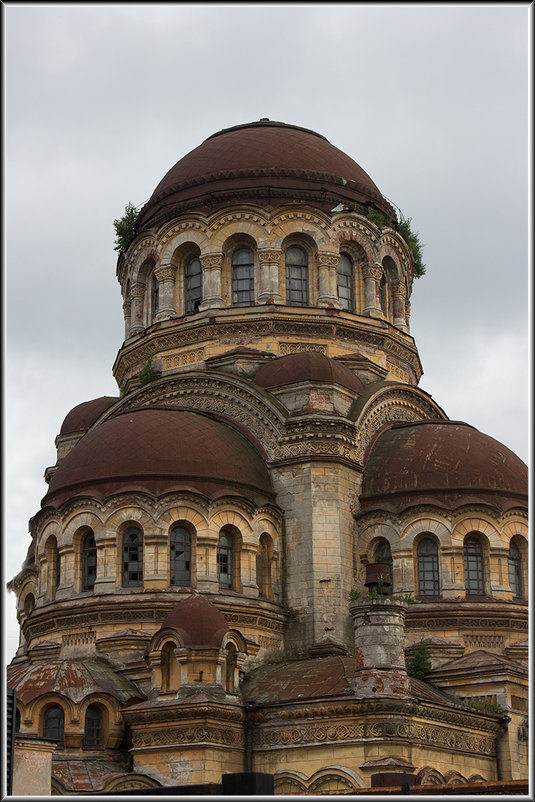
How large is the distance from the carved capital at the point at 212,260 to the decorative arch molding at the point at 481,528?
9375mm

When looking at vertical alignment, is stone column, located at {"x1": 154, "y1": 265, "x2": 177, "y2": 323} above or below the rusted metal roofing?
above

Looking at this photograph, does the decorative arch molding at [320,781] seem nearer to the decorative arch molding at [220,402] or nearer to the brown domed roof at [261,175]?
the decorative arch molding at [220,402]

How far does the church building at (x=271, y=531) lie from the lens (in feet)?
72.0

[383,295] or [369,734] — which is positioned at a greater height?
[383,295]

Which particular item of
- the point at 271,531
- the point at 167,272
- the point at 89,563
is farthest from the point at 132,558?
the point at 167,272

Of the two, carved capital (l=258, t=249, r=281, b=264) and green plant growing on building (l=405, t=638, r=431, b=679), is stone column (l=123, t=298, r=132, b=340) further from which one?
green plant growing on building (l=405, t=638, r=431, b=679)

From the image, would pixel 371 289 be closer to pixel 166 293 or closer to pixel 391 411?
pixel 391 411

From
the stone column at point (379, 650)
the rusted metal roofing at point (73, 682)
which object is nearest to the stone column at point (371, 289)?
the stone column at point (379, 650)

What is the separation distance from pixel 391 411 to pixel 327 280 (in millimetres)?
3788

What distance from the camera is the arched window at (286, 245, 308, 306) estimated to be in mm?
31656

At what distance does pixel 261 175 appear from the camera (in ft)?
106

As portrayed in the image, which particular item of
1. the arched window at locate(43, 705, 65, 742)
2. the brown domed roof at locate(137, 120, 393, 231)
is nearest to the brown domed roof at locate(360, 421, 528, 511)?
the brown domed roof at locate(137, 120, 393, 231)

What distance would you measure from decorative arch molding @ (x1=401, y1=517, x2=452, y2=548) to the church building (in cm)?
4

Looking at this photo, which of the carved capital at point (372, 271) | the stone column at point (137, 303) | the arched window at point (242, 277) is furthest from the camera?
the stone column at point (137, 303)
